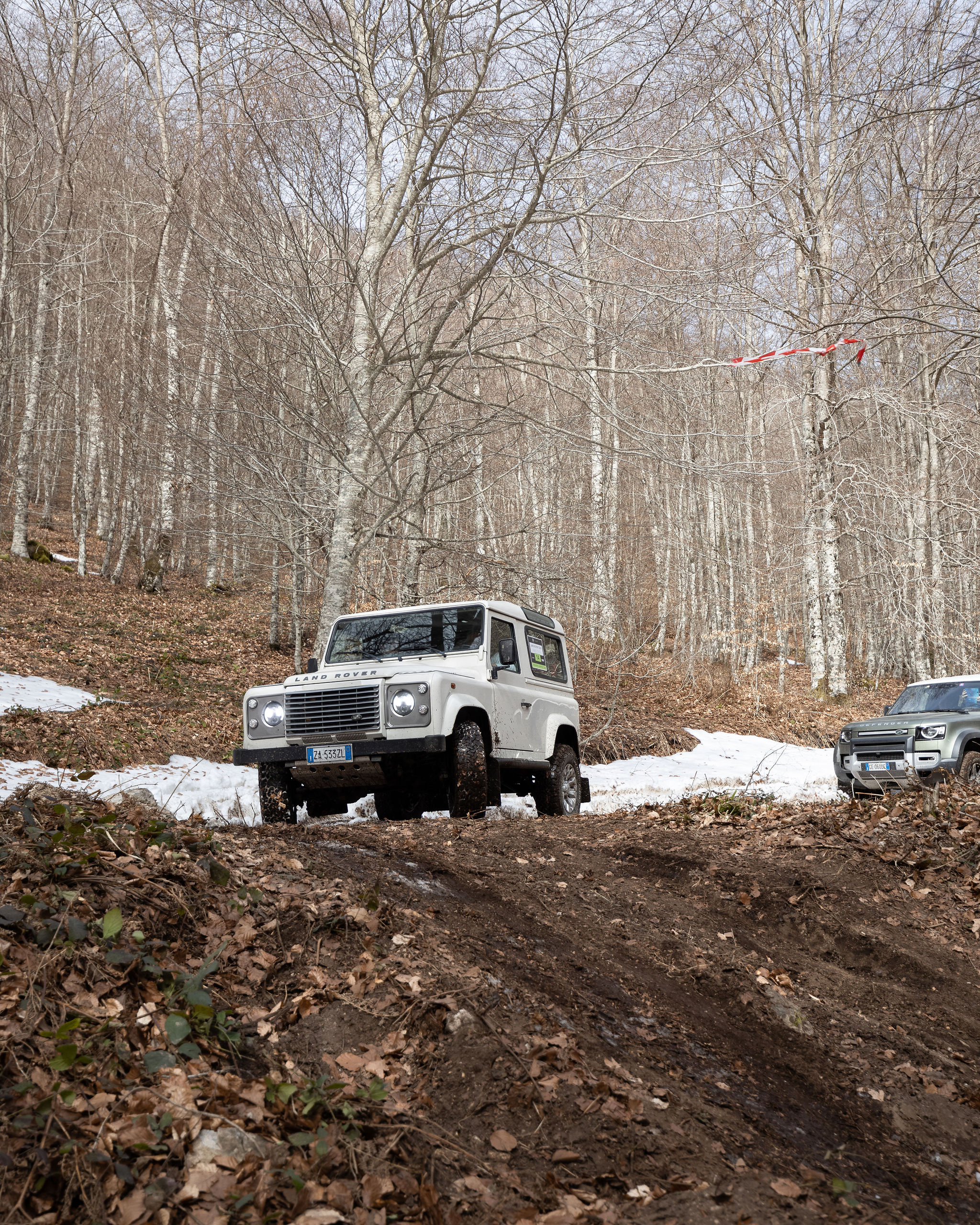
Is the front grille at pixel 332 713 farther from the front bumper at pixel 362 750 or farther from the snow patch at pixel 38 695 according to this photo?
the snow patch at pixel 38 695

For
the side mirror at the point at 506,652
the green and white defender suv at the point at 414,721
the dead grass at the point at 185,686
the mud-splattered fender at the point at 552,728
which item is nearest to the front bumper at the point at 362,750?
the green and white defender suv at the point at 414,721

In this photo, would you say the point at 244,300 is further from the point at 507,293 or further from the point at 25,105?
the point at 25,105

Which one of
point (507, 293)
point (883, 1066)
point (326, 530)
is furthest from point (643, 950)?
point (507, 293)

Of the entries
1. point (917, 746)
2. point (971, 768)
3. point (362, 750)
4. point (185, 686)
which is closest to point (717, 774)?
point (917, 746)

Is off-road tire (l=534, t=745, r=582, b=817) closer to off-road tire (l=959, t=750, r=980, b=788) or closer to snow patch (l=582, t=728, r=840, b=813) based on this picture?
snow patch (l=582, t=728, r=840, b=813)

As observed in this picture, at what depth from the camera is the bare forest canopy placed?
888 centimetres

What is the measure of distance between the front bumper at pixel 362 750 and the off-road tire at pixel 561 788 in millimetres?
2475

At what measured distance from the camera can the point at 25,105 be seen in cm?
1930

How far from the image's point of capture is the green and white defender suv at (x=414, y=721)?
22.7ft

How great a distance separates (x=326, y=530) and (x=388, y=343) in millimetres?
2750

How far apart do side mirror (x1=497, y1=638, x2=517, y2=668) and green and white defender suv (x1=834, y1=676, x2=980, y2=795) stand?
13.5 feet

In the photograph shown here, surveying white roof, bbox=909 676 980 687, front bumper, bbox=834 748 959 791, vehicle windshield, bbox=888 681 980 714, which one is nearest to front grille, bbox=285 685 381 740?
front bumper, bbox=834 748 959 791

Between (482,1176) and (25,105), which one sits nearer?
(482,1176)

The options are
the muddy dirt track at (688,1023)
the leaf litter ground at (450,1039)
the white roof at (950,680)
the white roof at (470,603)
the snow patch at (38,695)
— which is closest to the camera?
the leaf litter ground at (450,1039)
